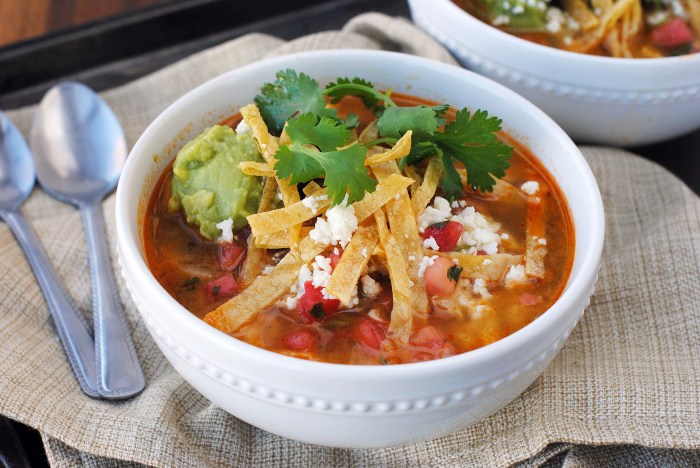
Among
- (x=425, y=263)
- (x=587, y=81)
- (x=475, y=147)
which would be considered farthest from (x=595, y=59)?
(x=425, y=263)

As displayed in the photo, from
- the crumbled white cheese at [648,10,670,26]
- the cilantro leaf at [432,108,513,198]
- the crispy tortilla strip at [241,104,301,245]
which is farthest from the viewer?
the crumbled white cheese at [648,10,670,26]

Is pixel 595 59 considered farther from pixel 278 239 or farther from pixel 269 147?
pixel 278 239

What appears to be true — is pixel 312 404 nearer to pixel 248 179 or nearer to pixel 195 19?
pixel 248 179

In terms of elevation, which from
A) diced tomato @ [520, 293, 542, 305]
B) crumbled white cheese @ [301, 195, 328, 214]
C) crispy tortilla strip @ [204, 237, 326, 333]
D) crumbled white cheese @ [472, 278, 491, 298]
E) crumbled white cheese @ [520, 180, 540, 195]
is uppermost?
crumbled white cheese @ [301, 195, 328, 214]

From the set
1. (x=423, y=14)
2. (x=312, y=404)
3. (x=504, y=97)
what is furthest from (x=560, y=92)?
(x=312, y=404)

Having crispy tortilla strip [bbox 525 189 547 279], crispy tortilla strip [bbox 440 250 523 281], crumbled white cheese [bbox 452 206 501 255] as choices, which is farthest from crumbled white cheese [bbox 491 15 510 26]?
crispy tortilla strip [bbox 440 250 523 281]

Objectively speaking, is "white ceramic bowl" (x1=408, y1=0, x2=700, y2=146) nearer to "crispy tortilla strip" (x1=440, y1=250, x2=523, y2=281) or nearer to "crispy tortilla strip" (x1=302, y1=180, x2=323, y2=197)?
"crispy tortilla strip" (x1=440, y1=250, x2=523, y2=281)

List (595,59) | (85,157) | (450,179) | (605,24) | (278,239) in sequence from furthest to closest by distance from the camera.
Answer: (605,24), (85,157), (595,59), (450,179), (278,239)

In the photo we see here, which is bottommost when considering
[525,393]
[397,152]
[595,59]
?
[525,393]
